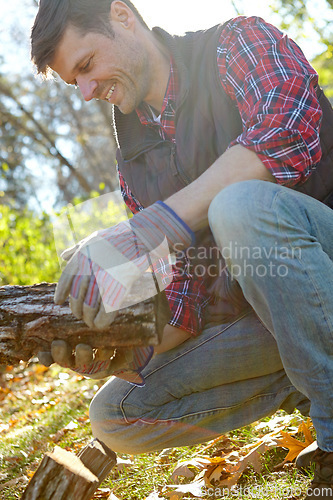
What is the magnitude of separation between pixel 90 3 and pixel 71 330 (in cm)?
130

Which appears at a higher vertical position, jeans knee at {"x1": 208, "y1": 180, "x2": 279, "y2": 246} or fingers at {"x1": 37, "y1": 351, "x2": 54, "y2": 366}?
jeans knee at {"x1": 208, "y1": 180, "x2": 279, "y2": 246}

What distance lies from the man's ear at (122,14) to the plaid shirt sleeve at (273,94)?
1.38 ft

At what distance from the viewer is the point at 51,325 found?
5.57 feet

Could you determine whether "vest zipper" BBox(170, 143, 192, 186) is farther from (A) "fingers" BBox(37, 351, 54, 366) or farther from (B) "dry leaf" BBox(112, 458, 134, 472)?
(B) "dry leaf" BBox(112, 458, 134, 472)

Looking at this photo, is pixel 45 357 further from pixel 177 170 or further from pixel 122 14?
pixel 122 14

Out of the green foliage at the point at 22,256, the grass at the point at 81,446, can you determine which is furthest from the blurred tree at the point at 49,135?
the grass at the point at 81,446

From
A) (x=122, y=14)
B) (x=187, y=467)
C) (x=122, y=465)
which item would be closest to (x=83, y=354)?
(x=187, y=467)

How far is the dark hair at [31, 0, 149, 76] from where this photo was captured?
6.36 ft

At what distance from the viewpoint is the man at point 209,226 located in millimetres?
1403

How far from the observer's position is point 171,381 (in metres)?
2.00

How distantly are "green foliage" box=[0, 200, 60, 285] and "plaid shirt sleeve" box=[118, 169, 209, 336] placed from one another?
3.72 meters

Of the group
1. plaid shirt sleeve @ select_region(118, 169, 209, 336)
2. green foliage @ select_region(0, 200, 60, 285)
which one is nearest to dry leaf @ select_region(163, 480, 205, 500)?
plaid shirt sleeve @ select_region(118, 169, 209, 336)

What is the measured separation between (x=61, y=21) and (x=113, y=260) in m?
1.08

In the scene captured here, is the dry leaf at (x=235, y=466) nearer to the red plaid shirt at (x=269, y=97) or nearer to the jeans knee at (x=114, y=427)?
the jeans knee at (x=114, y=427)
